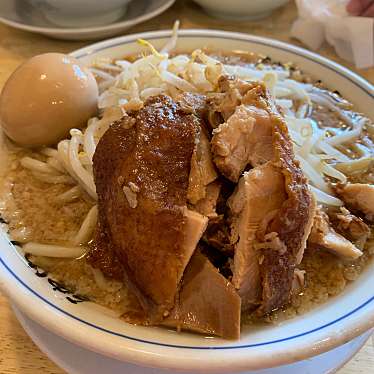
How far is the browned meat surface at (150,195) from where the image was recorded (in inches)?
42.9

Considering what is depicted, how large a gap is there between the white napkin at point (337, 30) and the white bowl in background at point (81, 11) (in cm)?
98

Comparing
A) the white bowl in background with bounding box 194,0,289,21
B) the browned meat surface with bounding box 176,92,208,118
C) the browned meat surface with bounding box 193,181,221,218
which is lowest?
the white bowl in background with bounding box 194,0,289,21

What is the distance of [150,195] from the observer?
43.9 inches

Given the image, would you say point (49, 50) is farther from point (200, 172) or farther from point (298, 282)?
point (298, 282)

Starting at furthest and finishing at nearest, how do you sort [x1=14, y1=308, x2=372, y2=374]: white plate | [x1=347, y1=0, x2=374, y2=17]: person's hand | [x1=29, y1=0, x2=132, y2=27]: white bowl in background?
[x1=347, y1=0, x2=374, y2=17]: person's hand < [x1=29, y1=0, x2=132, y2=27]: white bowl in background < [x1=14, y1=308, x2=372, y2=374]: white plate

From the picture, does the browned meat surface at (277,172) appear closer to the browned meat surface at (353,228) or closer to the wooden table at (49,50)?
the browned meat surface at (353,228)

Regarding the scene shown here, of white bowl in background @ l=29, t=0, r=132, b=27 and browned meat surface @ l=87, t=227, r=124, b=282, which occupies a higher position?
browned meat surface @ l=87, t=227, r=124, b=282

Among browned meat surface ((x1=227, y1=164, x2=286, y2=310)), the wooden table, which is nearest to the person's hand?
the wooden table

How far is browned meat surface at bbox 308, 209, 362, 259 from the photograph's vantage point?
1271mm

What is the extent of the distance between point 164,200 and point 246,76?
89cm

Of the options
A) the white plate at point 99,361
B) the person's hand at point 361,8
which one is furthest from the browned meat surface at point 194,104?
the person's hand at point 361,8

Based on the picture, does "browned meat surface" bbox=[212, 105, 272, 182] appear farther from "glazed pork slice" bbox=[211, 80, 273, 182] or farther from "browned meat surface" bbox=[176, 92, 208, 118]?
"browned meat surface" bbox=[176, 92, 208, 118]

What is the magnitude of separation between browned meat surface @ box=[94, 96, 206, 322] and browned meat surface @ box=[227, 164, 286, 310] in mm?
104

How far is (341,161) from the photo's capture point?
1645 millimetres
